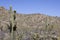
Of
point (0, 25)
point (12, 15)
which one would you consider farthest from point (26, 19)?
point (12, 15)

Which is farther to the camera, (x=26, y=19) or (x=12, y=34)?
(x=26, y=19)

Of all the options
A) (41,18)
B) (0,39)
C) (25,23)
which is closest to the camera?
(0,39)

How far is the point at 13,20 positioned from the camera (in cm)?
1406

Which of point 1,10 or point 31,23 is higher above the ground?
point 1,10

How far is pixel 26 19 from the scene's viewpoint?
334ft

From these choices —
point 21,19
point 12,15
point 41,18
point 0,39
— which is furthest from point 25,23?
point 12,15

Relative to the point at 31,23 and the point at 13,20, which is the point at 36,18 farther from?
the point at 13,20

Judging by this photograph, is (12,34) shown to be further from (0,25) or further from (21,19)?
Result: (21,19)

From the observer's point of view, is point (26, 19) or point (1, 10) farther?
point (26, 19)

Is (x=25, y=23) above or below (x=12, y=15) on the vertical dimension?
below

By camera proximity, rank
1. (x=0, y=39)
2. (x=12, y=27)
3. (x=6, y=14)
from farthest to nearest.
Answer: (x=6, y=14)
(x=0, y=39)
(x=12, y=27)

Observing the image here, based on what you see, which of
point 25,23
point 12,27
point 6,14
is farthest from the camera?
point 25,23

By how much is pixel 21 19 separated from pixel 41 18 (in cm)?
1178

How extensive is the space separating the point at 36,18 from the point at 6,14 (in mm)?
Result: 26166
